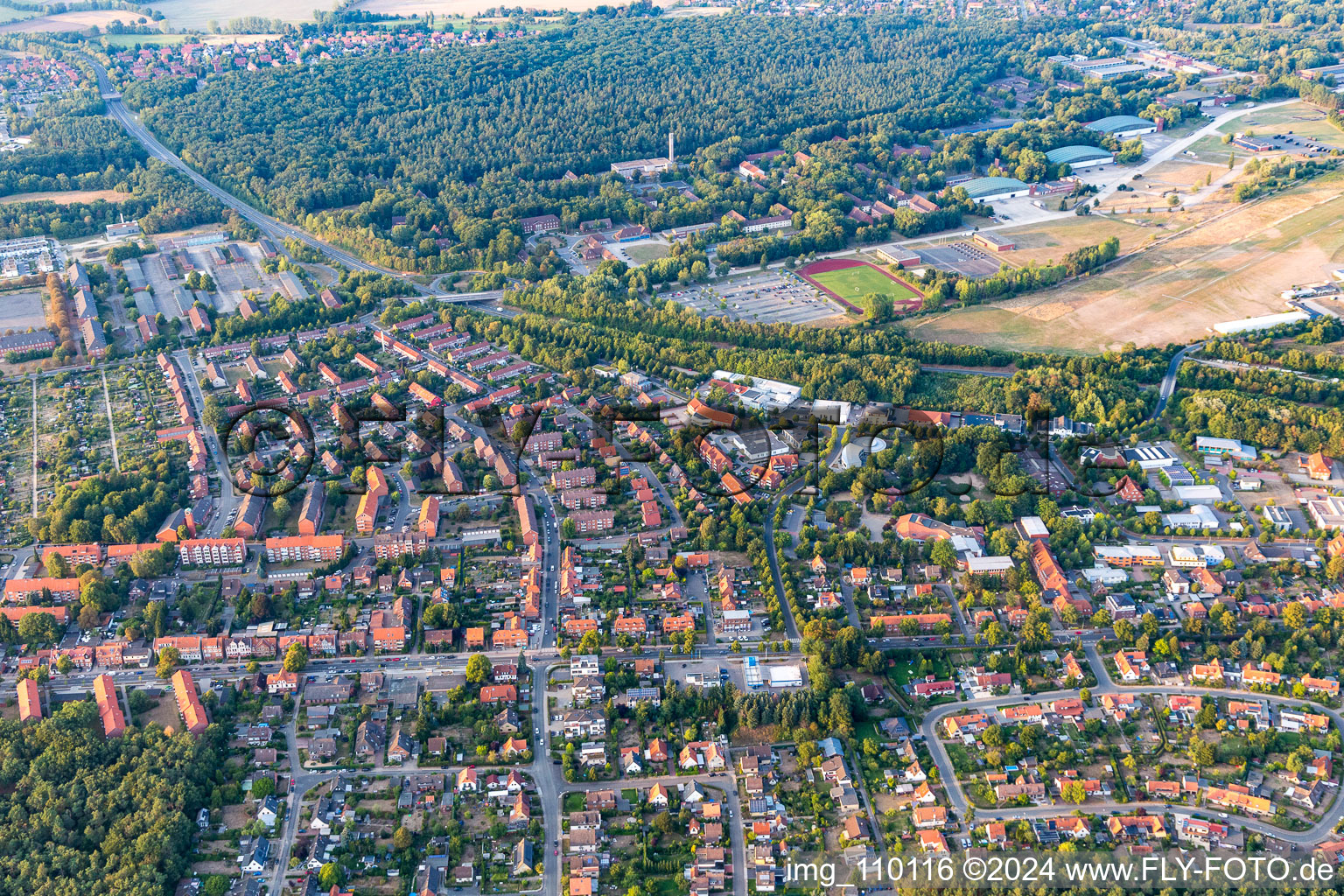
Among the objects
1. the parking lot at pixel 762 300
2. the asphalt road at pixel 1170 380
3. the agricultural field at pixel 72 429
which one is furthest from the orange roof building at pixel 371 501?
the asphalt road at pixel 1170 380

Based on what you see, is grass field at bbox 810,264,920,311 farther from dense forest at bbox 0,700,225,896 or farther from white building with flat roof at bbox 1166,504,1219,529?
dense forest at bbox 0,700,225,896

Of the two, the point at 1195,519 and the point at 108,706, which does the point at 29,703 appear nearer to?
the point at 108,706

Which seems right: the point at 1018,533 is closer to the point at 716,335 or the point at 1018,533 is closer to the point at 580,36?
the point at 716,335

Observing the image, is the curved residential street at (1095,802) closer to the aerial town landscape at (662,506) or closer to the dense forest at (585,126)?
the aerial town landscape at (662,506)

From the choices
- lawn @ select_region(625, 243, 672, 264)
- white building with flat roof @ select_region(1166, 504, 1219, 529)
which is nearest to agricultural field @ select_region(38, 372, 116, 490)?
lawn @ select_region(625, 243, 672, 264)

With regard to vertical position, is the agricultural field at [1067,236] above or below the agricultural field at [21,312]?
below

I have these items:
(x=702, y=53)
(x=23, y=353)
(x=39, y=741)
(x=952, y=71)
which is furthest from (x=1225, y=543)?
(x=702, y=53)
